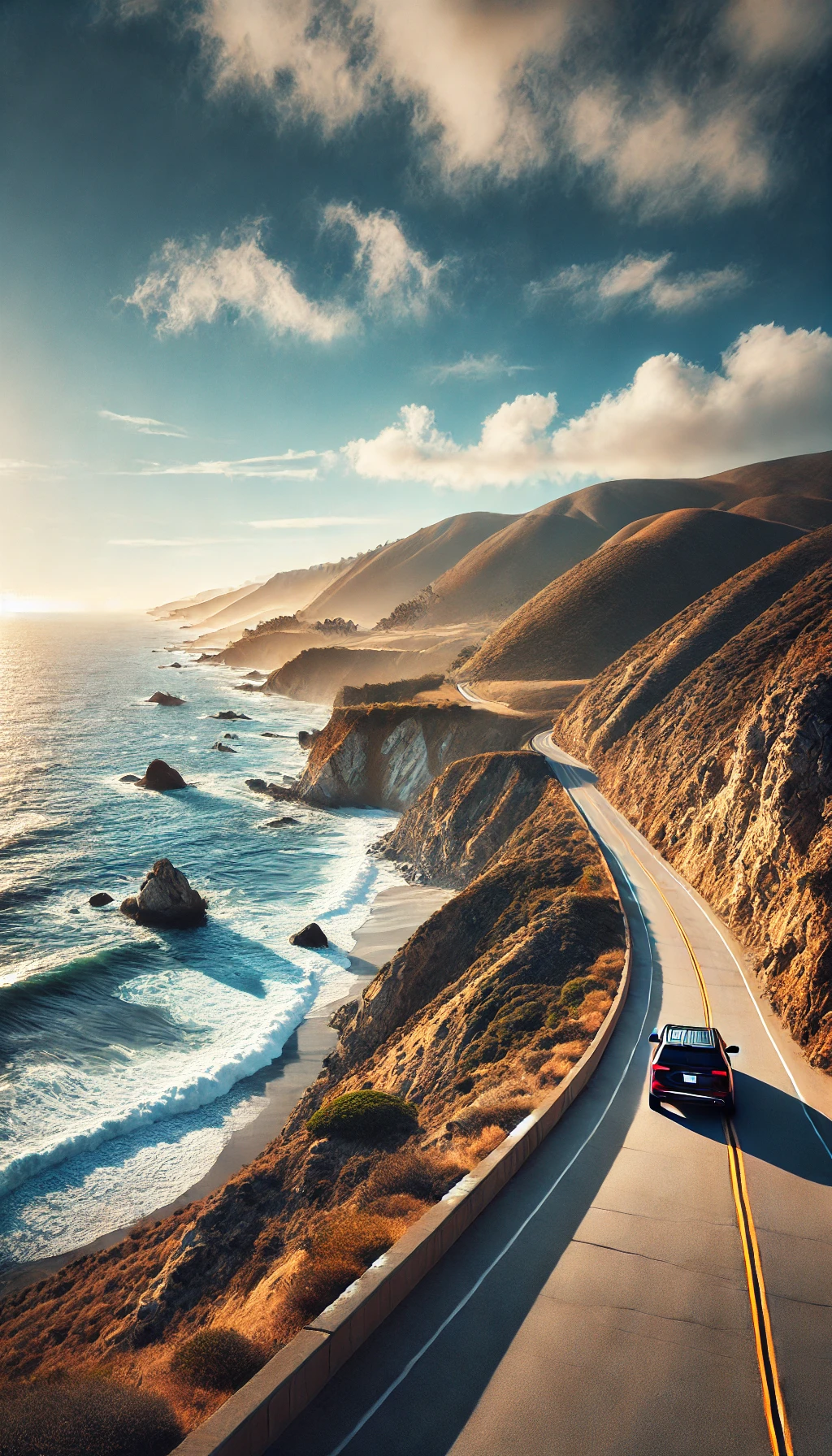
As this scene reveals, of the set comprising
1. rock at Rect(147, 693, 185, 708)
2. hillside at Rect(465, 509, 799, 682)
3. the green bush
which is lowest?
the green bush

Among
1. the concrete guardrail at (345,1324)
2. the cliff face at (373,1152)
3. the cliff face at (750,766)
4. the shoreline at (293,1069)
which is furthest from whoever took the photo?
the cliff face at (750,766)

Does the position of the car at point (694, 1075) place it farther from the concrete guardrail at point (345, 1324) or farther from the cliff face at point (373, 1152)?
the concrete guardrail at point (345, 1324)

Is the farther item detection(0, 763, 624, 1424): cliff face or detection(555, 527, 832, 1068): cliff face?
detection(555, 527, 832, 1068): cliff face

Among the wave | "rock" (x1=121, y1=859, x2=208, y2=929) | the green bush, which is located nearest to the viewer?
the green bush

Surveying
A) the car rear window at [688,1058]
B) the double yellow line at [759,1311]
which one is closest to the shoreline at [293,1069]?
the car rear window at [688,1058]

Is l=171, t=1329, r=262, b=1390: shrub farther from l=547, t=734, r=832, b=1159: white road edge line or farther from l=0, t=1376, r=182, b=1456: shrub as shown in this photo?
l=547, t=734, r=832, b=1159: white road edge line

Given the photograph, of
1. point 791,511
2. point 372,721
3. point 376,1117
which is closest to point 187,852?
point 372,721

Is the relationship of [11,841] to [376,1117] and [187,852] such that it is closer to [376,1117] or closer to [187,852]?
[187,852]

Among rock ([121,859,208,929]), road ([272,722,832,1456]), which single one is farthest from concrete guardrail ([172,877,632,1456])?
rock ([121,859,208,929])
